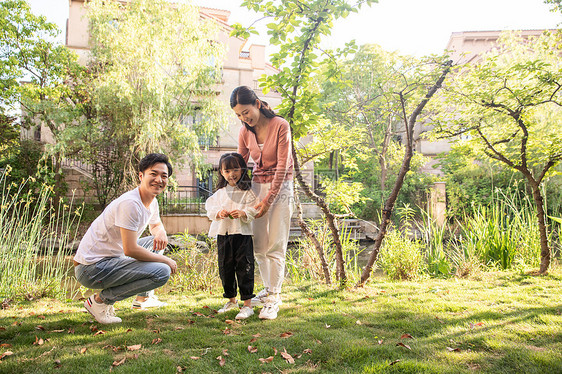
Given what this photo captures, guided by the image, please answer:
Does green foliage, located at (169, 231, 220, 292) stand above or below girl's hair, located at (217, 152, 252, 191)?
below

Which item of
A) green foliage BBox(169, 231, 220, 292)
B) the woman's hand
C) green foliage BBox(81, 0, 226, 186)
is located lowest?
green foliage BBox(169, 231, 220, 292)

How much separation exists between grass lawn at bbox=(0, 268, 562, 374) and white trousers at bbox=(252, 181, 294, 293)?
360mm

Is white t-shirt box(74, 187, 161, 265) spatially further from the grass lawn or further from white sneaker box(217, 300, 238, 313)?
white sneaker box(217, 300, 238, 313)

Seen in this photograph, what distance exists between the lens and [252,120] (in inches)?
113

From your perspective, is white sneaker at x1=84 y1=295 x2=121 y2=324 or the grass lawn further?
white sneaker at x1=84 y1=295 x2=121 y2=324

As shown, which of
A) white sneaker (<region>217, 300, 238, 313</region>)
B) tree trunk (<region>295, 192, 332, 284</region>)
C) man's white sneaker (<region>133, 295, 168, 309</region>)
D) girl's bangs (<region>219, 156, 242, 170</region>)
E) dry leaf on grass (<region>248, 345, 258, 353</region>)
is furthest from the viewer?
tree trunk (<region>295, 192, 332, 284</region>)

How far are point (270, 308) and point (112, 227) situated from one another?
137 cm

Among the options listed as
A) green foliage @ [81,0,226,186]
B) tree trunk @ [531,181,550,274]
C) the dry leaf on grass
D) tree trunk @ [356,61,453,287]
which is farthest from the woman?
green foliage @ [81,0,226,186]

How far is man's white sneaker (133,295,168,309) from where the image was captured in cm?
314

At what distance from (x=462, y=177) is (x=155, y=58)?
12.8 metres

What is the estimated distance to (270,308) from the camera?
283cm

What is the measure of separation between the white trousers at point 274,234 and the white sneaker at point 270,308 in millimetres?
73

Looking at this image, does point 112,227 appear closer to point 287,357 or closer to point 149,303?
point 149,303

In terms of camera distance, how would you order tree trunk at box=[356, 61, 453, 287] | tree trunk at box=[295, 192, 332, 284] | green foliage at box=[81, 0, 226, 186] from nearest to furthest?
1. tree trunk at box=[356, 61, 453, 287]
2. tree trunk at box=[295, 192, 332, 284]
3. green foliage at box=[81, 0, 226, 186]
